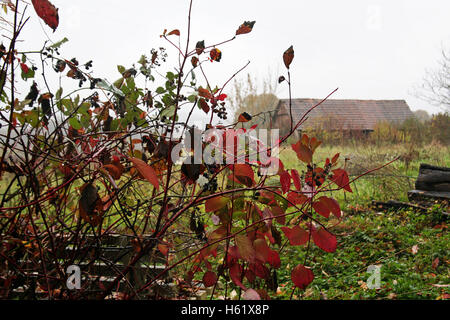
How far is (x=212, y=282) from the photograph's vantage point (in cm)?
119

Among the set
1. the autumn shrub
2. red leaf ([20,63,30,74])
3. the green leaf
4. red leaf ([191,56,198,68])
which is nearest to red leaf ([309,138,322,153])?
the autumn shrub

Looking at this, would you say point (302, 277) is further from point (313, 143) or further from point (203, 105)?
point (203, 105)

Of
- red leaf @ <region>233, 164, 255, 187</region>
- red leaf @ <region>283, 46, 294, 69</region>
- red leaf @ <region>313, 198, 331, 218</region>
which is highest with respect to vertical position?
red leaf @ <region>283, 46, 294, 69</region>

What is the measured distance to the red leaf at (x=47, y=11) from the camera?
0.83 meters

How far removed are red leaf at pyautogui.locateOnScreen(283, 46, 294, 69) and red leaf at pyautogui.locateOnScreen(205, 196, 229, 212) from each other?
0.39 meters

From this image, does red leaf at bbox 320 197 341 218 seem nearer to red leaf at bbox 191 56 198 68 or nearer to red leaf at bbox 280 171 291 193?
red leaf at bbox 280 171 291 193

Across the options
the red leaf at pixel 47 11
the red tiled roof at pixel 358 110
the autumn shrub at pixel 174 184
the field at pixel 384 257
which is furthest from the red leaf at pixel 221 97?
the red tiled roof at pixel 358 110

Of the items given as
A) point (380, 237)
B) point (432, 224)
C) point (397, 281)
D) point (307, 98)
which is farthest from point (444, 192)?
point (307, 98)

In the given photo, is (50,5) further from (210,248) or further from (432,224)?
(432,224)

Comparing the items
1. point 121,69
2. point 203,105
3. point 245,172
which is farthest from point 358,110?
point 245,172

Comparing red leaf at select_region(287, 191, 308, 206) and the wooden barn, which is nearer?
red leaf at select_region(287, 191, 308, 206)

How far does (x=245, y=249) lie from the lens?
95 cm

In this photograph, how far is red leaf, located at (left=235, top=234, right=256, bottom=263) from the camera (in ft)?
3.10

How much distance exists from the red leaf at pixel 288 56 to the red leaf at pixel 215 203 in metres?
0.39
